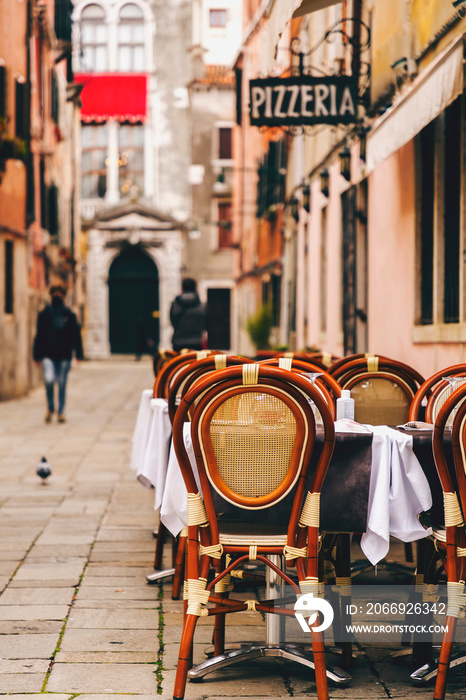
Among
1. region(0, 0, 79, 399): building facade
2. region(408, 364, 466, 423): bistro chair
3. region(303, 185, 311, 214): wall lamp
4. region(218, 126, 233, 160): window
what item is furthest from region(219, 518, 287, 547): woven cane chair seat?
region(218, 126, 233, 160): window

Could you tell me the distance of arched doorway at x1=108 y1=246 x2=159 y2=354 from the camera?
3881cm

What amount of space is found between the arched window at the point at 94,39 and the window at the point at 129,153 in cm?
249

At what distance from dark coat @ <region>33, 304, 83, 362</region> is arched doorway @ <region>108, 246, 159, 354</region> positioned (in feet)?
84.6

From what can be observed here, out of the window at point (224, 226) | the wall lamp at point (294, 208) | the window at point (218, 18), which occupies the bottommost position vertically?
the wall lamp at point (294, 208)

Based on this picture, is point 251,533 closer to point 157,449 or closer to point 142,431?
point 157,449

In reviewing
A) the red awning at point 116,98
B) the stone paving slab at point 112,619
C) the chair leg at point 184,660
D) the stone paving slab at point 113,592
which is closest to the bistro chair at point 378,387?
the stone paving slab at point 113,592

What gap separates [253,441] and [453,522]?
706mm

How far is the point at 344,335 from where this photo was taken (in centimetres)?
1150

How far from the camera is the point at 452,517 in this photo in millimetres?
3348

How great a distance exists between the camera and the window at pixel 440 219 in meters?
7.07

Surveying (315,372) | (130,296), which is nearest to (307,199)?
(315,372)

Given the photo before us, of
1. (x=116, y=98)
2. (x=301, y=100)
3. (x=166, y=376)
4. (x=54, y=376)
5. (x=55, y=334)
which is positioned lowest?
(x=54, y=376)

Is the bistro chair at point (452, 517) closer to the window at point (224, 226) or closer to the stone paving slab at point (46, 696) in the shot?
the stone paving slab at point (46, 696)

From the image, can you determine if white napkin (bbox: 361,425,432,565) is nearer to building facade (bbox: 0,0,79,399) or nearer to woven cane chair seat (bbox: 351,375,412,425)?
woven cane chair seat (bbox: 351,375,412,425)
